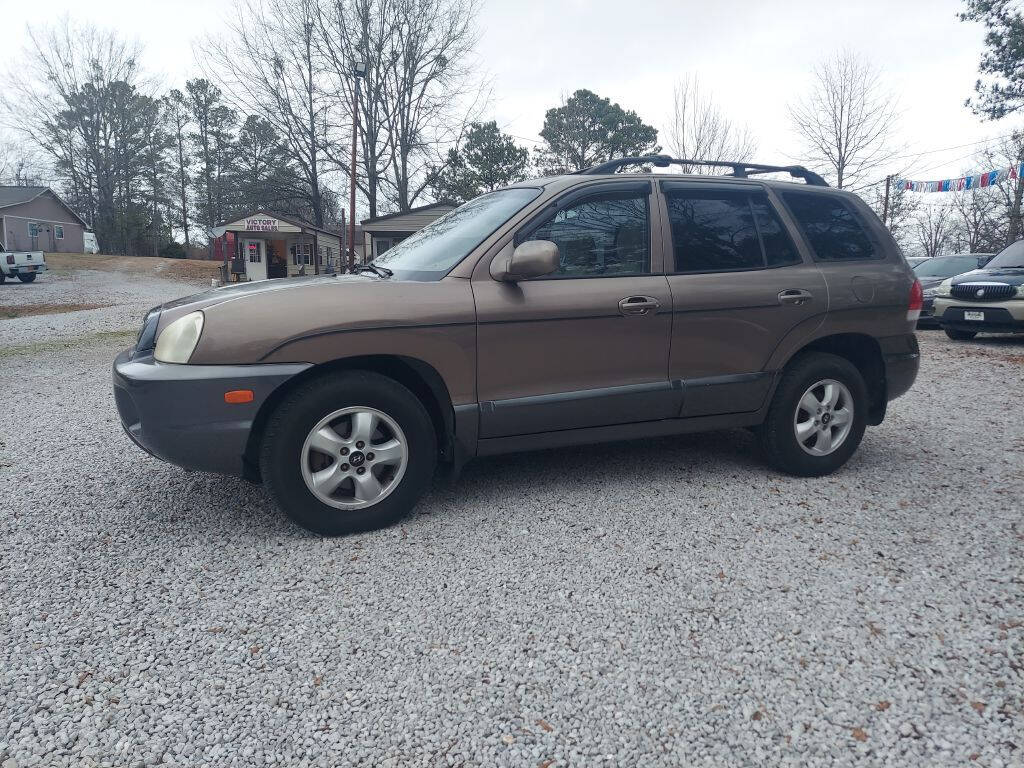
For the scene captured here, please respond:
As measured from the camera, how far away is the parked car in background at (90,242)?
2039 inches

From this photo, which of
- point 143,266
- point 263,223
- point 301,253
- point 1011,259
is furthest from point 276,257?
point 1011,259

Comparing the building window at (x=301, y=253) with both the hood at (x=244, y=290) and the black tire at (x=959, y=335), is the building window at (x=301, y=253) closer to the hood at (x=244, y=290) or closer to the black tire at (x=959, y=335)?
the black tire at (x=959, y=335)

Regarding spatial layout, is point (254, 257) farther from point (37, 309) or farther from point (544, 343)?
point (544, 343)

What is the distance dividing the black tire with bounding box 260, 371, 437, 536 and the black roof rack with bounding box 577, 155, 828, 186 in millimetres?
1817

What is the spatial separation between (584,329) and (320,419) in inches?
54.2

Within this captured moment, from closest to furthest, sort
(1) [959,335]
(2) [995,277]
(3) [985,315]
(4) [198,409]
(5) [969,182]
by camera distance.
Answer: (4) [198,409]
(3) [985,315]
(2) [995,277]
(1) [959,335]
(5) [969,182]

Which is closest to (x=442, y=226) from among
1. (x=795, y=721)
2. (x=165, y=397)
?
(x=165, y=397)

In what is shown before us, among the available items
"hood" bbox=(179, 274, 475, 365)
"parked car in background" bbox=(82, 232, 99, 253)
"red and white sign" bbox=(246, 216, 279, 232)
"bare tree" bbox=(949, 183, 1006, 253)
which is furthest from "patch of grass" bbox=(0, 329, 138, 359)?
"parked car in background" bbox=(82, 232, 99, 253)

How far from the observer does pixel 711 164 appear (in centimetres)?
423

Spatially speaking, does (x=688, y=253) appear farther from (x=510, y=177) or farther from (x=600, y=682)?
(x=510, y=177)

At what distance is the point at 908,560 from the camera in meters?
3.03

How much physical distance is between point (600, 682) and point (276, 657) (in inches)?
43.1

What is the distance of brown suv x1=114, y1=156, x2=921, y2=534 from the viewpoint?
10.1 feet

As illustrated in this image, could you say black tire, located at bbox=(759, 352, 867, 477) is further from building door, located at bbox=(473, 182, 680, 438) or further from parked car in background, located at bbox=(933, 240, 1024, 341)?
parked car in background, located at bbox=(933, 240, 1024, 341)
